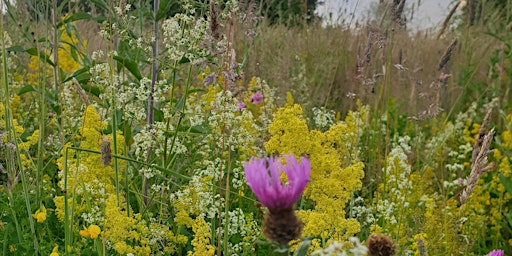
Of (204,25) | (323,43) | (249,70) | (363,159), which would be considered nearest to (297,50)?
(323,43)

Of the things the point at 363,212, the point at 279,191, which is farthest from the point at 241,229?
the point at 279,191

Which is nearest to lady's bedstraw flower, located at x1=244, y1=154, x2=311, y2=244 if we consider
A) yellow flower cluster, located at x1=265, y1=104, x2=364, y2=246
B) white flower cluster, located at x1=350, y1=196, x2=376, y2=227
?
yellow flower cluster, located at x1=265, y1=104, x2=364, y2=246

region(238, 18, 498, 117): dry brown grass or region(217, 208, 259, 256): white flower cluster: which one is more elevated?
region(238, 18, 498, 117): dry brown grass

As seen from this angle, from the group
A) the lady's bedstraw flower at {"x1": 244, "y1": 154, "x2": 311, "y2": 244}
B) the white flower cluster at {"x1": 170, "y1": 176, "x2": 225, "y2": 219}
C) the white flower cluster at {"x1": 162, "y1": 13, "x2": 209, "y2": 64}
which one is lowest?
the white flower cluster at {"x1": 170, "y1": 176, "x2": 225, "y2": 219}

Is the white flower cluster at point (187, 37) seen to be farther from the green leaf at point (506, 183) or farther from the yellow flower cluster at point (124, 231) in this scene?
the green leaf at point (506, 183)

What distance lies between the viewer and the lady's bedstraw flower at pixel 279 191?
70 cm

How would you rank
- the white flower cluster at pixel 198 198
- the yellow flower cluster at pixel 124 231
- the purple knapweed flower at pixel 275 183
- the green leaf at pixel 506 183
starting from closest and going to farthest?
1. the purple knapweed flower at pixel 275 183
2. the yellow flower cluster at pixel 124 231
3. the white flower cluster at pixel 198 198
4. the green leaf at pixel 506 183

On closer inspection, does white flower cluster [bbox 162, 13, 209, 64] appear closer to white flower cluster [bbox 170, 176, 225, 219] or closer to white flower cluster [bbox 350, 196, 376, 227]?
white flower cluster [bbox 170, 176, 225, 219]

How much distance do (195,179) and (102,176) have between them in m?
0.30

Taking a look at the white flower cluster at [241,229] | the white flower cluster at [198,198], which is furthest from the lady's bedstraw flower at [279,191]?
the white flower cluster at [241,229]

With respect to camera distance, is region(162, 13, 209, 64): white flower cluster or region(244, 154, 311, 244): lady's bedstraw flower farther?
region(162, 13, 209, 64): white flower cluster

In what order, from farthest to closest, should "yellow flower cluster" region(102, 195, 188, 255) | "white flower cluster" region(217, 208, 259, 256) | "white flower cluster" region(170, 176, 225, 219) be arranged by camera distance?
1. "white flower cluster" region(217, 208, 259, 256)
2. "white flower cluster" region(170, 176, 225, 219)
3. "yellow flower cluster" region(102, 195, 188, 255)

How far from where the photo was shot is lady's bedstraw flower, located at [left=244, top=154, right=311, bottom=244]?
2.29 feet

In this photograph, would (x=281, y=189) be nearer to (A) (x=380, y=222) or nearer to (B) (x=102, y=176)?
(B) (x=102, y=176)
